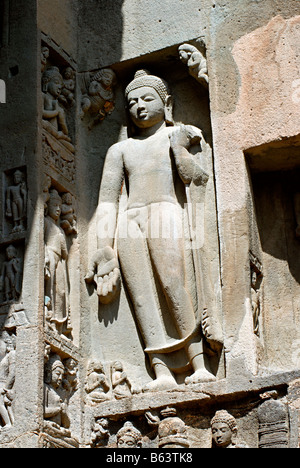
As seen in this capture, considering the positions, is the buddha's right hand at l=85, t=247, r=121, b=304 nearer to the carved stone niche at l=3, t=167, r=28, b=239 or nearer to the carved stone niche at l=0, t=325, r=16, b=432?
the carved stone niche at l=3, t=167, r=28, b=239

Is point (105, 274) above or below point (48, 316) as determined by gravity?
above

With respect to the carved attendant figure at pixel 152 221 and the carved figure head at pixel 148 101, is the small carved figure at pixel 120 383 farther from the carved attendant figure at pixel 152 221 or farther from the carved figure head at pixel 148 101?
the carved figure head at pixel 148 101

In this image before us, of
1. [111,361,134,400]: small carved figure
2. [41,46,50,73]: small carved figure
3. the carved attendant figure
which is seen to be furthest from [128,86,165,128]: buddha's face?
[111,361,134,400]: small carved figure

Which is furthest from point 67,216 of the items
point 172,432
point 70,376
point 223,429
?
point 223,429

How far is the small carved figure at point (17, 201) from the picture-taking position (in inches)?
327

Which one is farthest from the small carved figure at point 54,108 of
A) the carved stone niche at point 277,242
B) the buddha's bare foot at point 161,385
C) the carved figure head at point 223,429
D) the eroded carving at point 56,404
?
the carved figure head at point 223,429

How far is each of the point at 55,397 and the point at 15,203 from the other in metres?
1.59

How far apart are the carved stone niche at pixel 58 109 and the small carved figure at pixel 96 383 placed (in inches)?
63.8

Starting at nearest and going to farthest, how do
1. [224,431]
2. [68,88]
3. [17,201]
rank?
[224,431] < [17,201] < [68,88]

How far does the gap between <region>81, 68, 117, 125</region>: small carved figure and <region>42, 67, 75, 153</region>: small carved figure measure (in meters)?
0.29

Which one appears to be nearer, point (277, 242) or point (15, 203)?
point (15, 203)

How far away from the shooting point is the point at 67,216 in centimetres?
869

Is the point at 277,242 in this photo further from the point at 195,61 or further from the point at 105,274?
the point at 195,61

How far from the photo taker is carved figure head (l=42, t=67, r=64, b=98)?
28.9 feet
